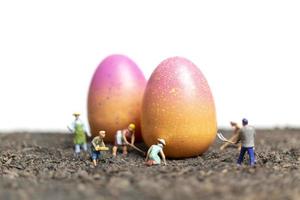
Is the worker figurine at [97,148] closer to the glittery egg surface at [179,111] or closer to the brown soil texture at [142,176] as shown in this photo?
the brown soil texture at [142,176]

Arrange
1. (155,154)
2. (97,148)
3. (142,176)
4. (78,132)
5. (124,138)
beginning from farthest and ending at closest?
(78,132) < (124,138) < (97,148) < (155,154) < (142,176)

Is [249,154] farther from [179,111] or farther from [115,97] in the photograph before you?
[115,97]

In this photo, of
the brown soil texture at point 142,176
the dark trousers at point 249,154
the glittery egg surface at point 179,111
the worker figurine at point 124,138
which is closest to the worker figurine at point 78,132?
the brown soil texture at point 142,176

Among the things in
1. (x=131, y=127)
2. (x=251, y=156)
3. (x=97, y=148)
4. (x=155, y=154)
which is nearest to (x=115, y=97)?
(x=131, y=127)

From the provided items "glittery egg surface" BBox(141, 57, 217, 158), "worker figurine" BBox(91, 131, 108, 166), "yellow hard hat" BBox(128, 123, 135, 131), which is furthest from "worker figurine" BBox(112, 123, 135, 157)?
"worker figurine" BBox(91, 131, 108, 166)

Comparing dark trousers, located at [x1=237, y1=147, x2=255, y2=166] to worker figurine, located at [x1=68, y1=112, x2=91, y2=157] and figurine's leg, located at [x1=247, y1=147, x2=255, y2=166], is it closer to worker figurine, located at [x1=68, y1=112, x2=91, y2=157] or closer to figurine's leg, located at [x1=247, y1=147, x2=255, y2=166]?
figurine's leg, located at [x1=247, y1=147, x2=255, y2=166]

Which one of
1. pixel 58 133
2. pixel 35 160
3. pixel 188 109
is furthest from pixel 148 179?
pixel 58 133

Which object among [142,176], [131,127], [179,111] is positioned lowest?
[142,176]
